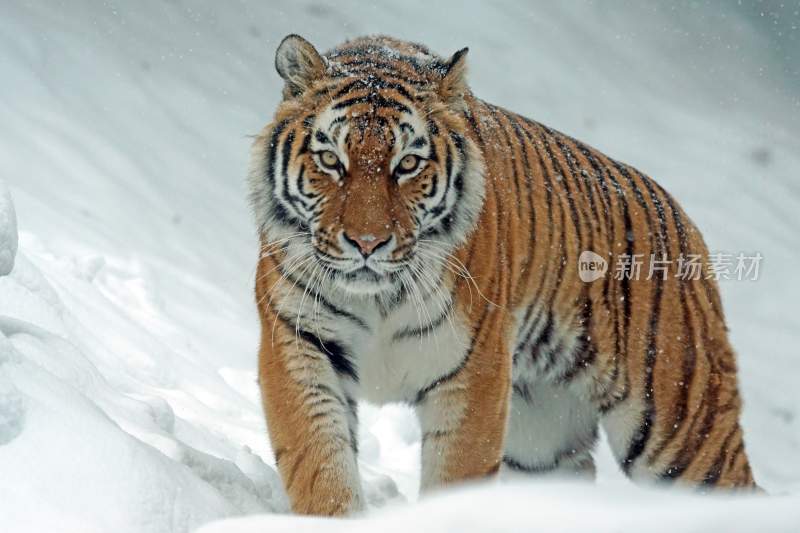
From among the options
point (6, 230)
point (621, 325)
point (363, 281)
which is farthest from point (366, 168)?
point (621, 325)

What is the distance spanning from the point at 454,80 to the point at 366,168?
0.40 metres

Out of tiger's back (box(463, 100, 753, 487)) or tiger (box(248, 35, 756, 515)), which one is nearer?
tiger (box(248, 35, 756, 515))

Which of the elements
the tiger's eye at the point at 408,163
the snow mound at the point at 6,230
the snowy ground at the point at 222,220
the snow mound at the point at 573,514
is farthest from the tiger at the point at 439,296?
the snow mound at the point at 573,514

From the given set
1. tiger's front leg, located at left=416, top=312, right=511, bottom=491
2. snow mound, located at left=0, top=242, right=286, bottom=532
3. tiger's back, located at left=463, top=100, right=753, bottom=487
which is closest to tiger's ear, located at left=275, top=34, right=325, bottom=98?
tiger's back, located at left=463, top=100, right=753, bottom=487

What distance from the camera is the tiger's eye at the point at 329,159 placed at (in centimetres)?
254

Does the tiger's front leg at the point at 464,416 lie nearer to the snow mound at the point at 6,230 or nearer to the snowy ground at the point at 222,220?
the snowy ground at the point at 222,220

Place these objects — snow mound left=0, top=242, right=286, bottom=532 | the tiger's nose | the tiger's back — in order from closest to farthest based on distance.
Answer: snow mound left=0, top=242, right=286, bottom=532 → the tiger's nose → the tiger's back

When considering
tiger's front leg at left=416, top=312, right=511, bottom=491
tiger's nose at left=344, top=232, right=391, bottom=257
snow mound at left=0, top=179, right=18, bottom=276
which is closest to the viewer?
snow mound at left=0, top=179, right=18, bottom=276

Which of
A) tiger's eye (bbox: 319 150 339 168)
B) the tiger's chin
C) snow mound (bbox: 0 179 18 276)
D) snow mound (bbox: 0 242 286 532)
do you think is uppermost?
tiger's eye (bbox: 319 150 339 168)

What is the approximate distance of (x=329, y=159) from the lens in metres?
2.55

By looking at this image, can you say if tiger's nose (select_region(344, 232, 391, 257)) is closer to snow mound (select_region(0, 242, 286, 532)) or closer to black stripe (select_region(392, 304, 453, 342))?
black stripe (select_region(392, 304, 453, 342))

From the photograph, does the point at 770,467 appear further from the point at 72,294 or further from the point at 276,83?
the point at 276,83

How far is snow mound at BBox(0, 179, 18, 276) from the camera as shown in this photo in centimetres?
218
